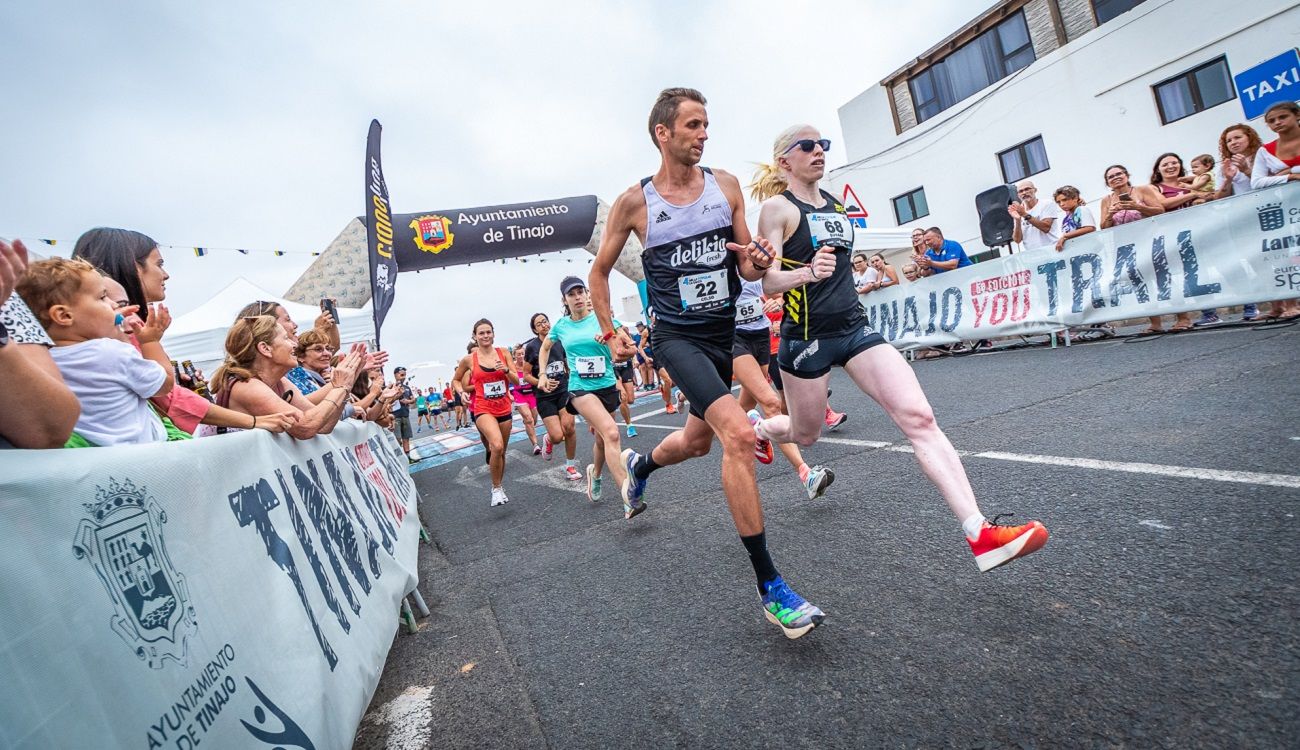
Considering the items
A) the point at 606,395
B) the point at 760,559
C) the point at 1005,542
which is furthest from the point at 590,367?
the point at 1005,542

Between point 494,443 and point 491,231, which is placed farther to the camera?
point 491,231

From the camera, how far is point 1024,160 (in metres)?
18.5

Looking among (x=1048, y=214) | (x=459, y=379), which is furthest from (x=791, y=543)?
(x=1048, y=214)

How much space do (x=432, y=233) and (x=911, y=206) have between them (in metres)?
16.7

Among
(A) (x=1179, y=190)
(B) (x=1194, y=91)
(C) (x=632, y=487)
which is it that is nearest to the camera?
(C) (x=632, y=487)

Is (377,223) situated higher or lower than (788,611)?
higher

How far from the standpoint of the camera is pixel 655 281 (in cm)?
318

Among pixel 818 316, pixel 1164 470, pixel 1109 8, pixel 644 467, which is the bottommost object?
pixel 1164 470

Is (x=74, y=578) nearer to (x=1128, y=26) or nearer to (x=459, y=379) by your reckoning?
(x=459, y=379)

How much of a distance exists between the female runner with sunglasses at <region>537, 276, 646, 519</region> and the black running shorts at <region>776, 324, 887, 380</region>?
6.58 feet

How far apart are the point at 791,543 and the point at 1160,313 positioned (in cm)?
689

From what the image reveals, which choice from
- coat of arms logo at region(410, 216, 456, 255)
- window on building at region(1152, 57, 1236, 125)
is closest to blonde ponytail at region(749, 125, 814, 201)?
coat of arms logo at region(410, 216, 456, 255)

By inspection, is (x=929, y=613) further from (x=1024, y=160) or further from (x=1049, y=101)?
(x=1024, y=160)

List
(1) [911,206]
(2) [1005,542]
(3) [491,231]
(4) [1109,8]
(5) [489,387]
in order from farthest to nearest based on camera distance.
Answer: (1) [911,206] < (4) [1109,8] < (3) [491,231] < (5) [489,387] < (2) [1005,542]
